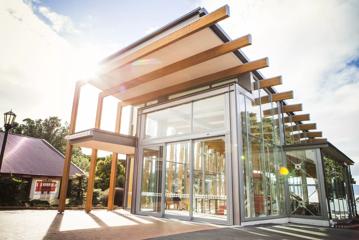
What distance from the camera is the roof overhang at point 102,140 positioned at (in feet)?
28.6

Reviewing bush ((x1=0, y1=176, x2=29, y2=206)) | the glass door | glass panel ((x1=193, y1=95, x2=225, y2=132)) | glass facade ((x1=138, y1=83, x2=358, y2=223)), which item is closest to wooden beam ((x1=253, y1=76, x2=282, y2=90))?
glass facade ((x1=138, y1=83, x2=358, y2=223))

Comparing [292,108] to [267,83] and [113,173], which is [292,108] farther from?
[113,173]

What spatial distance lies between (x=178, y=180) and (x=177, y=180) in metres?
0.05

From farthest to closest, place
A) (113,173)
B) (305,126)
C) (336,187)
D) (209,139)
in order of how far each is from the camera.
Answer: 1. (305,126)
2. (113,173)
3. (336,187)
4. (209,139)

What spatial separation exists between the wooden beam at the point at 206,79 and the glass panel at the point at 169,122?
2.32 ft

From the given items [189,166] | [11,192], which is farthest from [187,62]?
[11,192]

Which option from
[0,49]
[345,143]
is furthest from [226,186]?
[345,143]

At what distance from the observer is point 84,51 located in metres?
9.20

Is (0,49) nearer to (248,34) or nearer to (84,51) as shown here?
(84,51)

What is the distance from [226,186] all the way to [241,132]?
66.2 inches

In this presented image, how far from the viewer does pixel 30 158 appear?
51.6ft

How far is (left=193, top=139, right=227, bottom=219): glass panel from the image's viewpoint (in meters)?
7.50

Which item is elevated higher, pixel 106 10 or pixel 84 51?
pixel 106 10

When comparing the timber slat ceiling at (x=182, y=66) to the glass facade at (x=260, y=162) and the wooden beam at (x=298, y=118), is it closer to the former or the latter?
the wooden beam at (x=298, y=118)
